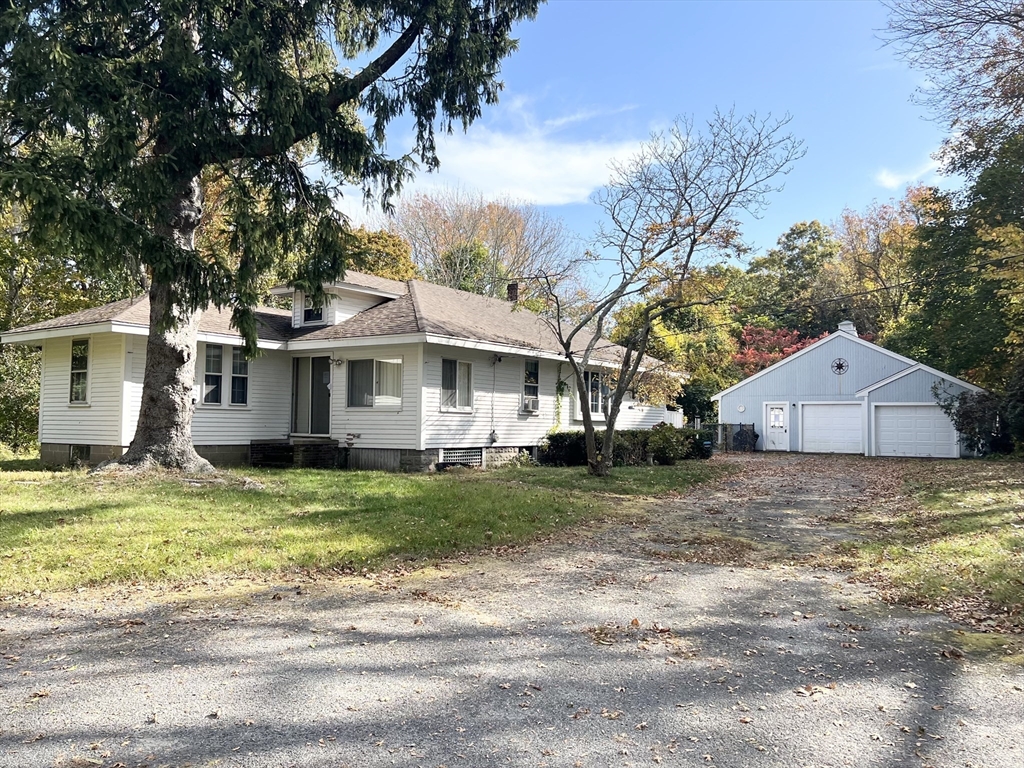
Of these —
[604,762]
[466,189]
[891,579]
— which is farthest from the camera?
[466,189]

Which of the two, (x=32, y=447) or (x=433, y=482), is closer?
(x=433, y=482)

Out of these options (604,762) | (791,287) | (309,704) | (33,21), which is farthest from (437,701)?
(791,287)

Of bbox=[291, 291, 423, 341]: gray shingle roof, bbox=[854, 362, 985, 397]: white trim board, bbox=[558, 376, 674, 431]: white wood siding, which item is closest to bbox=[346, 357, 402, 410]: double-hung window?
bbox=[291, 291, 423, 341]: gray shingle roof

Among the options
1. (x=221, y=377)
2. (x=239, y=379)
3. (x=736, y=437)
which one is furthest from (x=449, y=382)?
(x=736, y=437)

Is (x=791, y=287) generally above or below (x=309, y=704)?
above

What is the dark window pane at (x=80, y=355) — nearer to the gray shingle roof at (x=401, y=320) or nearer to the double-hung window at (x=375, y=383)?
the gray shingle roof at (x=401, y=320)

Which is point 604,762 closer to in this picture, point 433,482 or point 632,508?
point 632,508

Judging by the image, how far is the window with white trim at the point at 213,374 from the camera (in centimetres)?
1617

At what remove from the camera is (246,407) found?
55.3 ft

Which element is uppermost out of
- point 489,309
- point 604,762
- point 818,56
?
point 818,56

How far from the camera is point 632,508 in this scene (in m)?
11.3

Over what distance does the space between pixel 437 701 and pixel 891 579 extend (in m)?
5.01

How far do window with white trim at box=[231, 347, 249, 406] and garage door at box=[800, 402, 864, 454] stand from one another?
21512 mm

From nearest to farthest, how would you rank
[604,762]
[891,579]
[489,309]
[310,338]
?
[604,762]
[891,579]
[310,338]
[489,309]
